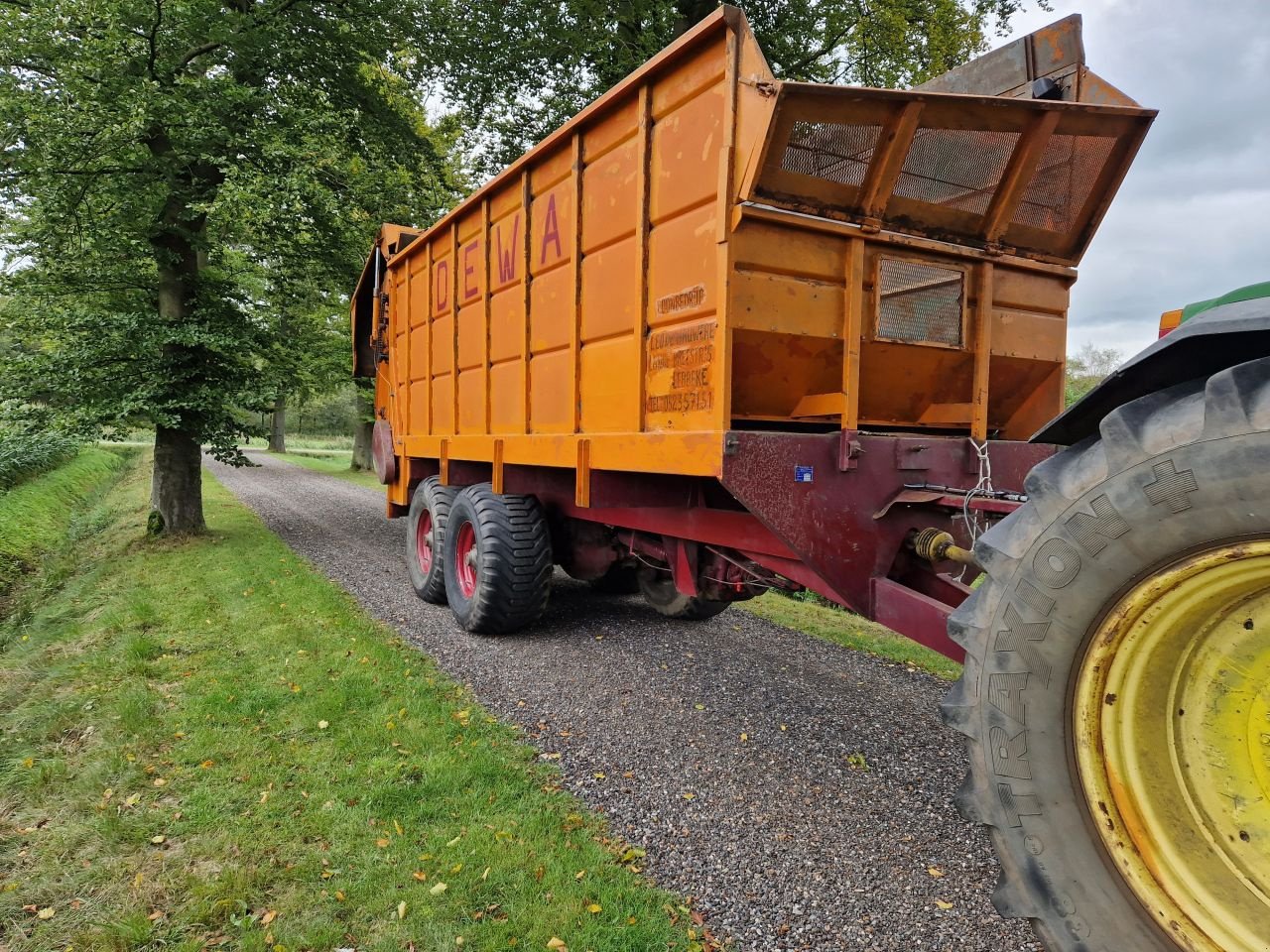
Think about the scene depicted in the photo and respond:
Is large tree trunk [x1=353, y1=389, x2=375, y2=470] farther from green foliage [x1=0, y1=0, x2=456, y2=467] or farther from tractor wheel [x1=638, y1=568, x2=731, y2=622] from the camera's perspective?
tractor wheel [x1=638, y1=568, x2=731, y2=622]

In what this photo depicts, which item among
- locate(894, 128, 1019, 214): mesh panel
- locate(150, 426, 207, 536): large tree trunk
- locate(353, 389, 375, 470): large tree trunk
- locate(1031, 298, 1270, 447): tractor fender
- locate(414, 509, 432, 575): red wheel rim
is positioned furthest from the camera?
locate(353, 389, 375, 470): large tree trunk

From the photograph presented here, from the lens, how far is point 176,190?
27.8ft

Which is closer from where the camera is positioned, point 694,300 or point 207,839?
point 207,839

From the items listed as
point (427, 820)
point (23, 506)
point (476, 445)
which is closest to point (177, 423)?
point (476, 445)

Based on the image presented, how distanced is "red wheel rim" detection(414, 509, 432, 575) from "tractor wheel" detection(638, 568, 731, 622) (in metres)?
2.14

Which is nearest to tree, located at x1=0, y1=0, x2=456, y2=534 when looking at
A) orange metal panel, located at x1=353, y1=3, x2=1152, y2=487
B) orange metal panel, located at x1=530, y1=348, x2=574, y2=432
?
orange metal panel, located at x1=530, y1=348, x2=574, y2=432

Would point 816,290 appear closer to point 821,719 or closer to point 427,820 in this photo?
point 821,719

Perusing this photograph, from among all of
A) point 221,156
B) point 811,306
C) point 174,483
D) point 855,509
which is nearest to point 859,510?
point 855,509

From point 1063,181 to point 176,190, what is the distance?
9.44 metres

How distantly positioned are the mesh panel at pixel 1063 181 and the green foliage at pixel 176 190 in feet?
25.4

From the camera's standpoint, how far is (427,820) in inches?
115

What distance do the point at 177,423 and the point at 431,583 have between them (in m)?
4.70

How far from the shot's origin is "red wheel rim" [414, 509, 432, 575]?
21.9ft

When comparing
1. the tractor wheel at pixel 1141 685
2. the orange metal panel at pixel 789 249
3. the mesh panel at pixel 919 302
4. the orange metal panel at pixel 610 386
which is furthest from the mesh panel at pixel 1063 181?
the tractor wheel at pixel 1141 685
